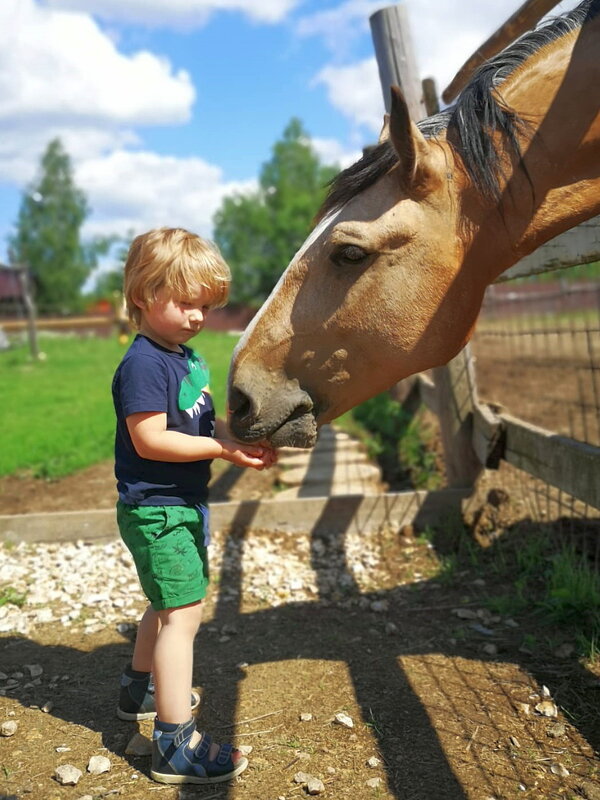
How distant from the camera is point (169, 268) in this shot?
7.22ft

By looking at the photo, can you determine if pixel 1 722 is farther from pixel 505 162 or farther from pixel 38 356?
pixel 38 356

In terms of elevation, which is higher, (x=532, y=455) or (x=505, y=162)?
(x=505, y=162)

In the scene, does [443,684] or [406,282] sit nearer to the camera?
[406,282]

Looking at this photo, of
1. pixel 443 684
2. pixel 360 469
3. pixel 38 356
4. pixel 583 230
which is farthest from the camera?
pixel 38 356

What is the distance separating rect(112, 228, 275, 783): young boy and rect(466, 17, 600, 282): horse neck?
3.06 feet

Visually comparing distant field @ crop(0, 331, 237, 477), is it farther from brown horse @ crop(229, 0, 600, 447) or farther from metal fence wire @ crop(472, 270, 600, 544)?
brown horse @ crop(229, 0, 600, 447)

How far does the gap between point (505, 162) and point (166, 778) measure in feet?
7.03

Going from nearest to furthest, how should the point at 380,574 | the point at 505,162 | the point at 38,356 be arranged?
the point at 505,162 < the point at 380,574 < the point at 38,356

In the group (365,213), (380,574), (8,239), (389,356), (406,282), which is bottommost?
(380,574)

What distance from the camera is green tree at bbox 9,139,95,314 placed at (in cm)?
5250

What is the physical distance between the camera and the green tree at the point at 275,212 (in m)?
57.0

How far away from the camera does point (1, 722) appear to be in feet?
7.65

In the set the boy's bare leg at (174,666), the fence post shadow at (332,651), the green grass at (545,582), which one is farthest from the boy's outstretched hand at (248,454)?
the green grass at (545,582)

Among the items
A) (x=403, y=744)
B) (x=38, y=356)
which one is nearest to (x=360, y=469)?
(x=403, y=744)
